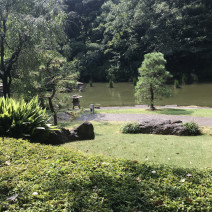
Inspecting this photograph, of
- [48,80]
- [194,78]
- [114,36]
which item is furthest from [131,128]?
[114,36]

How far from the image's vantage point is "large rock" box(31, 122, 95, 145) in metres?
6.65

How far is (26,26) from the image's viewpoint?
1280cm

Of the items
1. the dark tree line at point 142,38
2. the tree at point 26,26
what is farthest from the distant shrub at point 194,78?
the tree at point 26,26

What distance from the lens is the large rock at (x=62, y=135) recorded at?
21.8ft

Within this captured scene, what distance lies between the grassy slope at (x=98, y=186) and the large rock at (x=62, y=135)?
2621 millimetres

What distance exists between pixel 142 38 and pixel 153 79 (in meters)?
23.7

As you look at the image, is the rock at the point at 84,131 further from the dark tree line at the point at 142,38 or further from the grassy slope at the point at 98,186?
the dark tree line at the point at 142,38

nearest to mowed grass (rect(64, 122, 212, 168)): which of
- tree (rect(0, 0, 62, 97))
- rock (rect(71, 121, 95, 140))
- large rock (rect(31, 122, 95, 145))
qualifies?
large rock (rect(31, 122, 95, 145))

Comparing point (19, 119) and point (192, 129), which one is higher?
point (19, 119)

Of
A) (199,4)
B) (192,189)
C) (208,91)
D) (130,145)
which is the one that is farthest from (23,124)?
(199,4)

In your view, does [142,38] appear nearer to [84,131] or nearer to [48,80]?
[48,80]

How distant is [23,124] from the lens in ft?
20.4

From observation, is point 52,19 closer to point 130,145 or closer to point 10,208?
point 130,145

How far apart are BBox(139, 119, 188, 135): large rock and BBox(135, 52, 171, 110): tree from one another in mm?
8540
